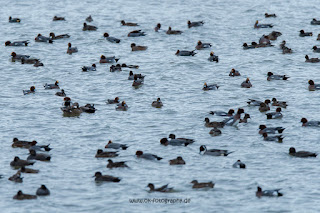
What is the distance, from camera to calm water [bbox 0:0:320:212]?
27594 millimetres

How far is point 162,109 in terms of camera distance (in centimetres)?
3919

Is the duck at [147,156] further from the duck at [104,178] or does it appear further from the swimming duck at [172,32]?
the swimming duck at [172,32]

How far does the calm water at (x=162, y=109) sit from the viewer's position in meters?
27.6

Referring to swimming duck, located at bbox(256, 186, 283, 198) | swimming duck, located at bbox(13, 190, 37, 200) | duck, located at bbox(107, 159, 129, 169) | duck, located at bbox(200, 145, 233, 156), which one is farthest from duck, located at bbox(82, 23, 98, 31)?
swimming duck, located at bbox(256, 186, 283, 198)

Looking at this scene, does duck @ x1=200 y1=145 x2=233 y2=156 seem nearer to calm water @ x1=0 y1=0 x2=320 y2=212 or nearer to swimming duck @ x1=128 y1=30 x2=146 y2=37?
calm water @ x1=0 y1=0 x2=320 y2=212

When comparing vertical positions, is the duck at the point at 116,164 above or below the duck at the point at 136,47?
below

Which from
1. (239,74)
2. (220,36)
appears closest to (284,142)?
(239,74)

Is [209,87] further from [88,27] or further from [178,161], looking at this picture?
[88,27]

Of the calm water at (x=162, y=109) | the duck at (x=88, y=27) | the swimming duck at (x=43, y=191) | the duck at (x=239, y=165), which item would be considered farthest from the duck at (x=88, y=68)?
the swimming duck at (x=43, y=191)

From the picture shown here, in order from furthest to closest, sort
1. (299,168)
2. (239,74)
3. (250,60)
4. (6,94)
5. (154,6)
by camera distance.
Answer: (154,6) → (250,60) → (239,74) → (6,94) → (299,168)

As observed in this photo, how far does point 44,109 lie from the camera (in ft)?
129

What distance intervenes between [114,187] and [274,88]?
58.6 ft

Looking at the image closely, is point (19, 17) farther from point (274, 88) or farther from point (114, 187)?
point (114, 187)

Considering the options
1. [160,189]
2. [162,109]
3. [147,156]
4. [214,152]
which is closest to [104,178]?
[160,189]
